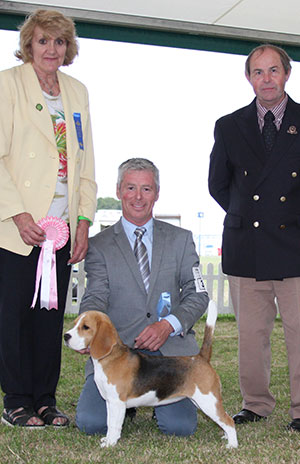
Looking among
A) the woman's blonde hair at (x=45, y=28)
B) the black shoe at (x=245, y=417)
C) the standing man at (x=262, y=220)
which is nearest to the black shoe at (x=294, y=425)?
the standing man at (x=262, y=220)

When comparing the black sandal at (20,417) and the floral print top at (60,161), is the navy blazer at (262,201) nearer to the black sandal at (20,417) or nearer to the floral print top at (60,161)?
the floral print top at (60,161)

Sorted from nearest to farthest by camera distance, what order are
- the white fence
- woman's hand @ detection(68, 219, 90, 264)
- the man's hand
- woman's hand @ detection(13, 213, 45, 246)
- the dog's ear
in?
the dog's ear < the man's hand < woman's hand @ detection(13, 213, 45, 246) < woman's hand @ detection(68, 219, 90, 264) < the white fence

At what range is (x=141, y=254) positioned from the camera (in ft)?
10.6

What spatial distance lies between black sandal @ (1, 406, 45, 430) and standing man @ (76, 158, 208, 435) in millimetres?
233

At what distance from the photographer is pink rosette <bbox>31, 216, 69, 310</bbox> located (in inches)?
121

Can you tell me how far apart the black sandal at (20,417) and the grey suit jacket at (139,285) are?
0.61 metres

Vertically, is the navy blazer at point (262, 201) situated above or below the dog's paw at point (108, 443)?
above

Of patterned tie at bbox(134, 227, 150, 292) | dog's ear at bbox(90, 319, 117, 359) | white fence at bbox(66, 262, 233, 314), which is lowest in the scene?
white fence at bbox(66, 262, 233, 314)

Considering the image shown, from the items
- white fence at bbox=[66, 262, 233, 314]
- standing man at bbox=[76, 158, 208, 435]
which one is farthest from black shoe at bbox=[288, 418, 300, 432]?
white fence at bbox=[66, 262, 233, 314]

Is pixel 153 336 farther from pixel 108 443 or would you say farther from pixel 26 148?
pixel 26 148

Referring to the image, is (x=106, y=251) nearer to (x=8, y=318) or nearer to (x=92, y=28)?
(x=8, y=318)

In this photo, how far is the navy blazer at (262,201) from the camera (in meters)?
3.31

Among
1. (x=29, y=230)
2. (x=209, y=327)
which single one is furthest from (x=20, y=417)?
(x=209, y=327)

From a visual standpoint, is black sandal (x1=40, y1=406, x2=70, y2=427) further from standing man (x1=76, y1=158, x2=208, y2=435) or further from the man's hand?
the man's hand
